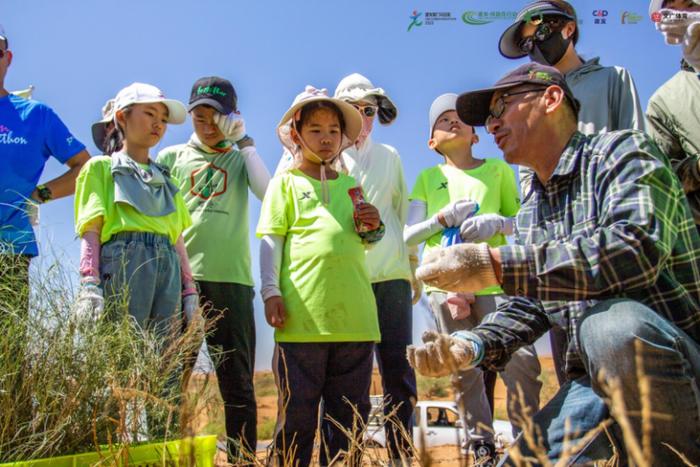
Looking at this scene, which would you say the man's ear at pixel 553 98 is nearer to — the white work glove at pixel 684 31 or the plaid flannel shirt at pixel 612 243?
the plaid flannel shirt at pixel 612 243

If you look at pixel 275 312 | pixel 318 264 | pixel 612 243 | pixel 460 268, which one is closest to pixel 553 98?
pixel 612 243

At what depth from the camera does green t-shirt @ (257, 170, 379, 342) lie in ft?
10.8

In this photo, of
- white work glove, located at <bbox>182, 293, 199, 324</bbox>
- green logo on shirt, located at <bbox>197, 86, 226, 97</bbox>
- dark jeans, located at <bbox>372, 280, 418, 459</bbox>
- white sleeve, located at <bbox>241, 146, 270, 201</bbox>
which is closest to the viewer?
white work glove, located at <bbox>182, 293, 199, 324</bbox>

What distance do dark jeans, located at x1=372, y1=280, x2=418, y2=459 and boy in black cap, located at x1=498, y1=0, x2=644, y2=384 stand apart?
925mm

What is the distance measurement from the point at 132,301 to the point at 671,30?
2.66m

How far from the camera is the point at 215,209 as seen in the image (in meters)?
3.95

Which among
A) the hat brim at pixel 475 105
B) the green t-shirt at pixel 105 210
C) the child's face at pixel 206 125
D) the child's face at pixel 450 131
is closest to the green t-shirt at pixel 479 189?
the child's face at pixel 450 131

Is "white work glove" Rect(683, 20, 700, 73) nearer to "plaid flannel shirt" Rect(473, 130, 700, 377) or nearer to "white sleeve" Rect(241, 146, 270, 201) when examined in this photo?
"plaid flannel shirt" Rect(473, 130, 700, 377)

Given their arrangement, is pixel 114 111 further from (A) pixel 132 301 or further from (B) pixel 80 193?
(A) pixel 132 301

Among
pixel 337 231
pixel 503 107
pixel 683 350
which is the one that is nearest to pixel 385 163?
pixel 337 231

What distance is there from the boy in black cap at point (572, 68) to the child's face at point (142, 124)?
1880mm

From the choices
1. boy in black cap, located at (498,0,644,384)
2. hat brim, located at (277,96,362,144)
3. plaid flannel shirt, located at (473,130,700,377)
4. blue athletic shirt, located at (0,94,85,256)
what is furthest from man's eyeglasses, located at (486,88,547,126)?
blue athletic shirt, located at (0,94,85,256)

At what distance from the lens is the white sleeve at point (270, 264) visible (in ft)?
11.1

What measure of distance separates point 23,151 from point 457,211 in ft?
8.08
